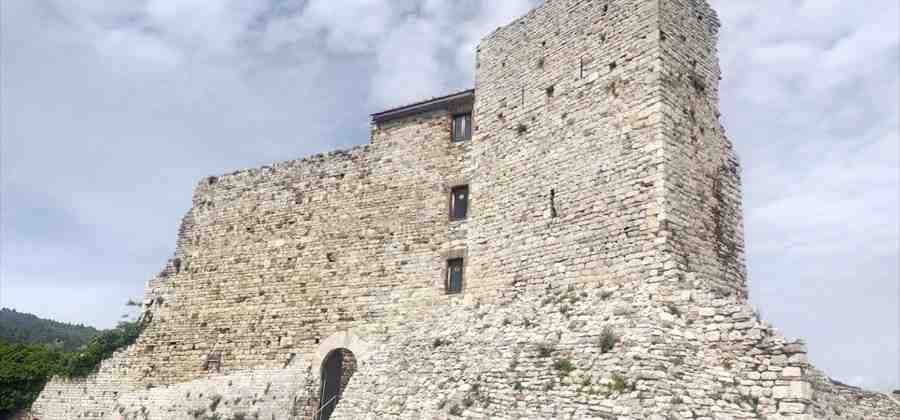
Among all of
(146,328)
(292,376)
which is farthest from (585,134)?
(146,328)

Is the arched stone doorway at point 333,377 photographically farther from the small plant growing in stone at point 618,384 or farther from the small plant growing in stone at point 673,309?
the small plant growing in stone at point 673,309

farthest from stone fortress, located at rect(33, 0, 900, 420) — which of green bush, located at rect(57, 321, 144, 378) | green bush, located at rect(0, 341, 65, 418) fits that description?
green bush, located at rect(0, 341, 65, 418)

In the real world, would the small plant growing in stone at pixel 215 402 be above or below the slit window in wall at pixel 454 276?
below

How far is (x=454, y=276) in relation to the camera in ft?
50.7

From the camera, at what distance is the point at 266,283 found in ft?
60.5

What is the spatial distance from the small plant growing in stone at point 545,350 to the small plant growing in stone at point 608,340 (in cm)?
88

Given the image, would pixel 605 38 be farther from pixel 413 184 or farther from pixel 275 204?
pixel 275 204

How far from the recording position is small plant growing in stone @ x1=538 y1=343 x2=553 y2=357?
36.6ft

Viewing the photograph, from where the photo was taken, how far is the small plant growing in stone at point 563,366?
10586 mm

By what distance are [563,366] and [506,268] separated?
329 centimetres

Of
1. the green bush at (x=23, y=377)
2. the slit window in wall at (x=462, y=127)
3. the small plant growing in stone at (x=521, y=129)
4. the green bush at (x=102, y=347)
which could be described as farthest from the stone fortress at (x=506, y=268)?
the green bush at (x=23, y=377)

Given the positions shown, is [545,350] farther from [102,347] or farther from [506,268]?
[102,347]

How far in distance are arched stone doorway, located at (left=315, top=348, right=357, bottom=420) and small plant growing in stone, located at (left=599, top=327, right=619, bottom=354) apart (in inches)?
299

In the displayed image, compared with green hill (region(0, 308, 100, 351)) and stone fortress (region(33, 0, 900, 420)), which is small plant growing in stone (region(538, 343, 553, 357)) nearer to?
stone fortress (region(33, 0, 900, 420))
